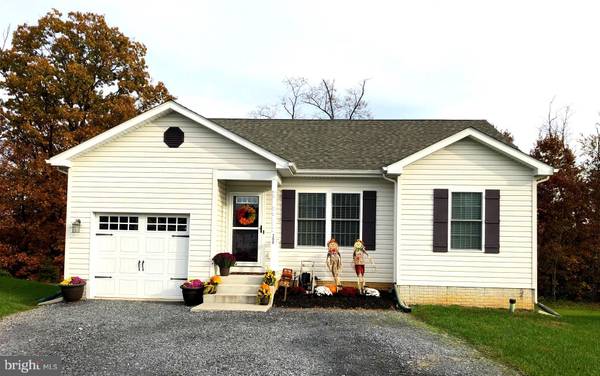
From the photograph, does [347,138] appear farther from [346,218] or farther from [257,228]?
[257,228]

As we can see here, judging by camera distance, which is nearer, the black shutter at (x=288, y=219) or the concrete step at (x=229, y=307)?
the concrete step at (x=229, y=307)

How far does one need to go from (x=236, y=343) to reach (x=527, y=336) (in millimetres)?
5008

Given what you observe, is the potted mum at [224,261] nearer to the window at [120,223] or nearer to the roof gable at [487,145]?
the window at [120,223]

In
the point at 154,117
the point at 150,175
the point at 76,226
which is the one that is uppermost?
the point at 154,117

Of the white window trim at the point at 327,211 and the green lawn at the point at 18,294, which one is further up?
the white window trim at the point at 327,211

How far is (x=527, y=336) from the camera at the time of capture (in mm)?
8703

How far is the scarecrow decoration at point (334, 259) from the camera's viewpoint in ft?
40.4

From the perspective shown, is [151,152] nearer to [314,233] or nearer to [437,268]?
[314,233]

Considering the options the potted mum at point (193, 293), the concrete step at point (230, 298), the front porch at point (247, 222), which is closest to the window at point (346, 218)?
the front porch at point (247, 222)

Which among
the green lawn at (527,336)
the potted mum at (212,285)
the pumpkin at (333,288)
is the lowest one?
the green lawn at (527,336)

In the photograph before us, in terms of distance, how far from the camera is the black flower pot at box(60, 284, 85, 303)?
1143 centimetres

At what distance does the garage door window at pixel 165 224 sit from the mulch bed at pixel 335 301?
2.85 m

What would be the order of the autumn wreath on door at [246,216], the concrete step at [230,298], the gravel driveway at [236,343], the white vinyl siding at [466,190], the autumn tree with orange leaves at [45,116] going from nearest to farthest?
1. the gravel driveway at [236,343]
2. the concrete step at [230,298]
3. the white vinyl siding at [466,190]
4. the autumn wreath on door at [246,216]
5. the autumn tree with orange leaves at [45,116]

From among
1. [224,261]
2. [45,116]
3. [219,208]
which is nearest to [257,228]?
[219,208]
